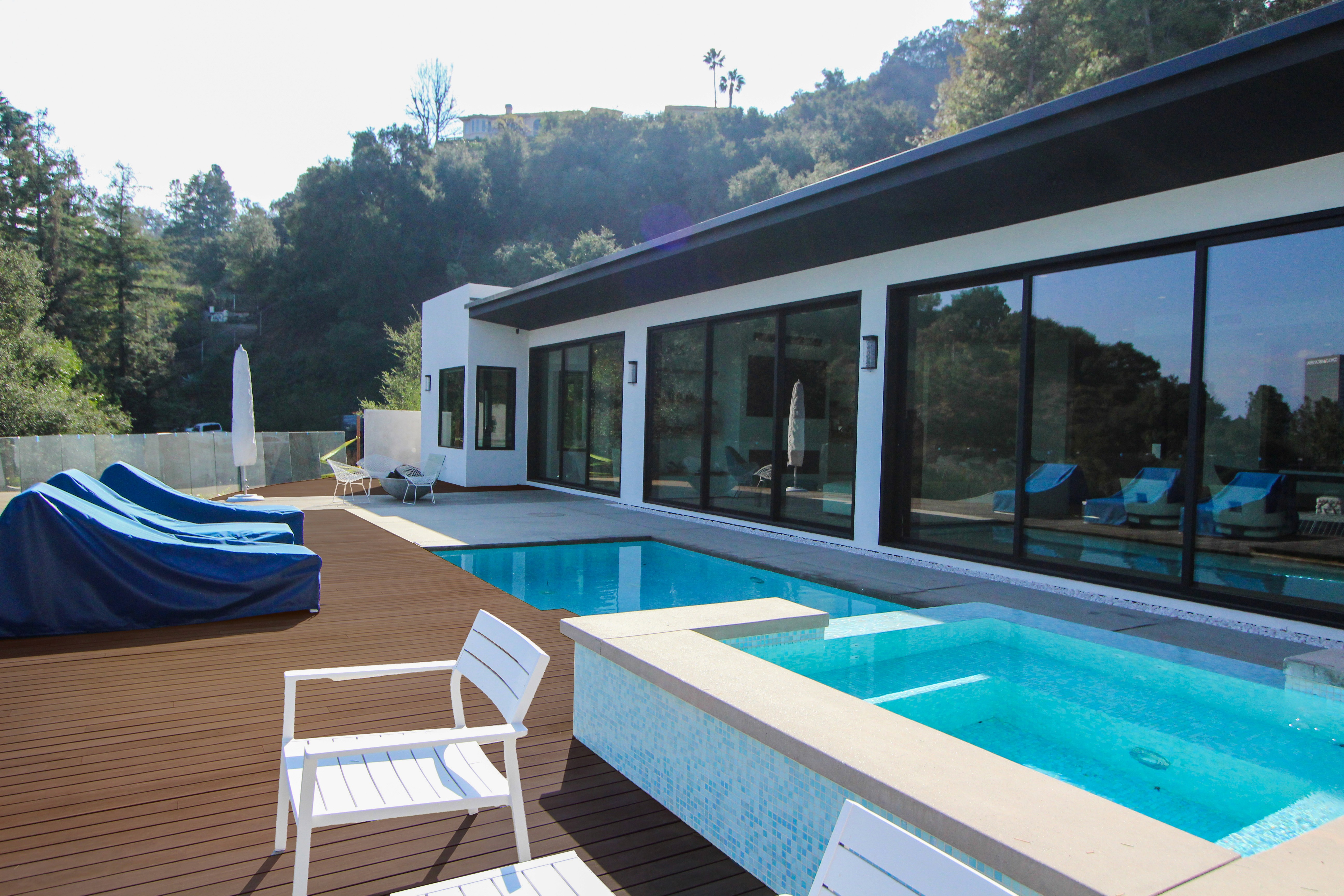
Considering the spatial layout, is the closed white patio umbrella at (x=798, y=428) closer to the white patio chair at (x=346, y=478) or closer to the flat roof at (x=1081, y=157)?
the flat roof at (x=1081, y=157)

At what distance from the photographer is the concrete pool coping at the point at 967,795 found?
1.37m

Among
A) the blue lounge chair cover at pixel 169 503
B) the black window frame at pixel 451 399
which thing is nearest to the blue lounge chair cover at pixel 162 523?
the blue lounge chair cover at pixel 169 503

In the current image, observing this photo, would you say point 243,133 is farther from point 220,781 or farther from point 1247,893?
point 1247,893

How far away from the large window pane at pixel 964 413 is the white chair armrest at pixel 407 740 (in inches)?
201

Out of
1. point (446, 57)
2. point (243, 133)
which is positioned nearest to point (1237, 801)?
point (243, 133)

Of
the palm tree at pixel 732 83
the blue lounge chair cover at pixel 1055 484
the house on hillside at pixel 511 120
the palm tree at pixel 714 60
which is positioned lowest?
the blue lounge chair cover at pixel 1055 484

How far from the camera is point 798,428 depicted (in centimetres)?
799

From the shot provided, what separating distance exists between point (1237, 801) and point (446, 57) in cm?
4926

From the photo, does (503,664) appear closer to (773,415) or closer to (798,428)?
(798,428)

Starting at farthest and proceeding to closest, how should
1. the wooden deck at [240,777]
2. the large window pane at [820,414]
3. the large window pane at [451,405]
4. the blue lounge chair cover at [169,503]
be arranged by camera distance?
the large window pane at [451,405] → the large window pane at [820,414] → the blue lounge chair cover at [169,503] → the wooden deck at [240,777]

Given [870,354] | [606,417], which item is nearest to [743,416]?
[870,354]

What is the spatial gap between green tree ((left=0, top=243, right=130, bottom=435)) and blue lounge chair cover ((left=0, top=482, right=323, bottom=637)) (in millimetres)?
23818

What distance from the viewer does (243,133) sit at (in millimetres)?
19547

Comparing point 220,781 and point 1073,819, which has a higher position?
point 1073,819
